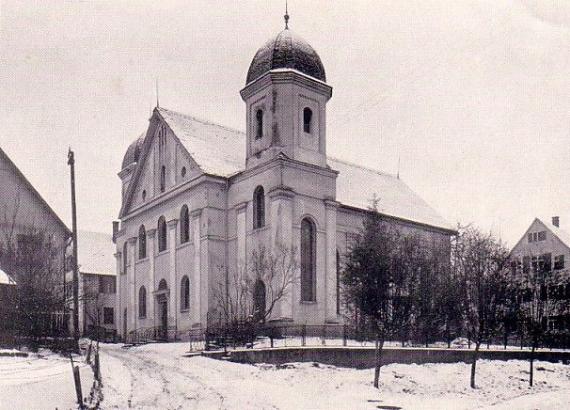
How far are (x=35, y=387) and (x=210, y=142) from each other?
29858 mm

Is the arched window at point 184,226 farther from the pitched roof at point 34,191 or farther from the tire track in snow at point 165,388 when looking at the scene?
the tire track in snow at point 165,388

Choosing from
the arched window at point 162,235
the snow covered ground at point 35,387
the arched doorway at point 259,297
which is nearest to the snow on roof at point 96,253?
the arched window at point 162,235

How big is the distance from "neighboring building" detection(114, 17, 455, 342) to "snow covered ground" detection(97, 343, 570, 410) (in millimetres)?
8775

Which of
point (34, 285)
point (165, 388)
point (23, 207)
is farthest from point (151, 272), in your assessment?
point (165, 388)

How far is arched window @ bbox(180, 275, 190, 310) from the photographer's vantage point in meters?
38.0

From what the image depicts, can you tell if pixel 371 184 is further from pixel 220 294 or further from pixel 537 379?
pixel 537 379

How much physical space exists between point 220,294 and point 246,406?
20.1 meters

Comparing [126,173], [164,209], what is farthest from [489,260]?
[126,173]

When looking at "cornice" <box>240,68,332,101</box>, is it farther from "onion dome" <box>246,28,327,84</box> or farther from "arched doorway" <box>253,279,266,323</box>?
"arched doorway" <box>253,279,266,323</box>

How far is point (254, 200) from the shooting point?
3556 centimetres

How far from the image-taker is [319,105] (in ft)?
119

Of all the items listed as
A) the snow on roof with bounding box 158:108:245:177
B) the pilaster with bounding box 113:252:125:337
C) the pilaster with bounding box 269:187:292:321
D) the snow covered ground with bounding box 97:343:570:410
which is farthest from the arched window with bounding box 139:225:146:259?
the snow covered ground with bounding box 97:343:570:410

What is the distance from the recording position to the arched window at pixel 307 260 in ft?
113

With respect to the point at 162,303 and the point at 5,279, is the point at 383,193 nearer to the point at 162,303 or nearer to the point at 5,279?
the point at 162,303
